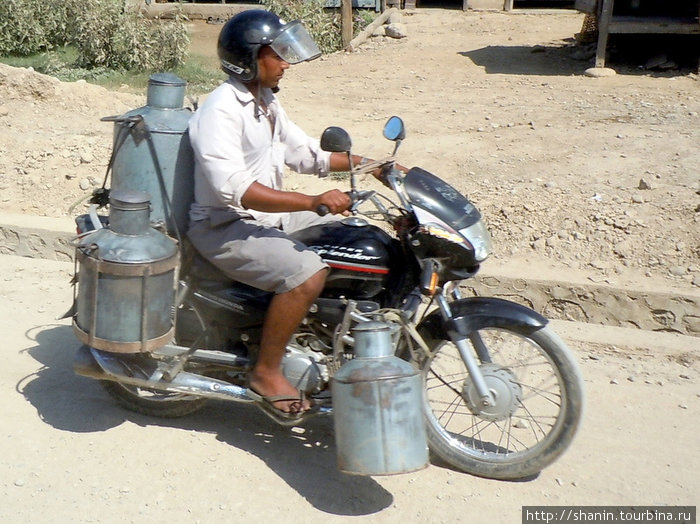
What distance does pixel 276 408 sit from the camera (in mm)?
3682

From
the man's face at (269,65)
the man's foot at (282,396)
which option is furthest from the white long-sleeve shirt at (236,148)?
the man's foot at (282,396)

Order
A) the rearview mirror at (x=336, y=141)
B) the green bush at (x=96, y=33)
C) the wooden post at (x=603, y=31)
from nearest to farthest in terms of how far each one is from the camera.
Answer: the rearview mirror at (x=336, y=141) → the wooden post at (x=603, y=31) → the green bush at (x=96, y=33)

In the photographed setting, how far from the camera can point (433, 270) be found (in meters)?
3.44

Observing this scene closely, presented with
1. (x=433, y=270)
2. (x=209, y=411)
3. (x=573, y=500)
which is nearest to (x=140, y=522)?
(x=209, y=411)

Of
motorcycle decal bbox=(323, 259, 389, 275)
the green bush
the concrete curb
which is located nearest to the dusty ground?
the concrete curb

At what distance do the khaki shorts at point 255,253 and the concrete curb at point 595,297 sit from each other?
2.08 meters

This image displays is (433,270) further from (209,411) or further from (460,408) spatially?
(209,411)

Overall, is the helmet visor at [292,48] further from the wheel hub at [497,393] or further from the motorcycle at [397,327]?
the wheel hub at [497,393]

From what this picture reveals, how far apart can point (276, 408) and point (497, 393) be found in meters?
0.90

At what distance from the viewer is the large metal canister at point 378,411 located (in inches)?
130

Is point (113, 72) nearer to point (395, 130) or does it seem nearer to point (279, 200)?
point (395, 130)

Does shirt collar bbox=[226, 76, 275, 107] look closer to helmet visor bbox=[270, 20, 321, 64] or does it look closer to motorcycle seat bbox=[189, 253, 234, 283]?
helmet visor bbox=[270, 20, 321, 64]

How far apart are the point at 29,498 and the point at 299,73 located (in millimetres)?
8601

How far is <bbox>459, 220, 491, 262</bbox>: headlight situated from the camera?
3.44m
